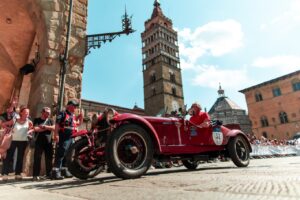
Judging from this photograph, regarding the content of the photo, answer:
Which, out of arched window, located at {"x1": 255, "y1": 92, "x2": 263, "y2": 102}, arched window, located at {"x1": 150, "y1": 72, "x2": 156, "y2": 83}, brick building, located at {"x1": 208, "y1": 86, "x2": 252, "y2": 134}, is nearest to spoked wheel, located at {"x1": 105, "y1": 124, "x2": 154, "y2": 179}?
arched window, located at {"x1": 255, "y1": 92, "x2": 263, "y2": 102}

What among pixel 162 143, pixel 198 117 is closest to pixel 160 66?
pixel 198 117

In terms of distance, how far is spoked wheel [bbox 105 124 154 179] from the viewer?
291cm

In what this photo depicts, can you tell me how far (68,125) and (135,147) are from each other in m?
1.76

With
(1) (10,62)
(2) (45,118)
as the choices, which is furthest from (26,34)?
(2) (45,118)

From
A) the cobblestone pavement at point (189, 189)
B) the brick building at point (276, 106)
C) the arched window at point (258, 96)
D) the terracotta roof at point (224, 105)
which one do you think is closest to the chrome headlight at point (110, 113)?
the cobblestone pavement at point (189, 189)

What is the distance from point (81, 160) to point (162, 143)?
4.19 ft

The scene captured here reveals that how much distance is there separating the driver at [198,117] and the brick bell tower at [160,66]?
47564 mm

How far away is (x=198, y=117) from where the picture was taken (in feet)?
15.1

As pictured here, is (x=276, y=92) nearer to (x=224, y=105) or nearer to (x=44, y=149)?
(x=224, y=105)

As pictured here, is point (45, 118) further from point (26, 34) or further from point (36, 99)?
point (26, 34)

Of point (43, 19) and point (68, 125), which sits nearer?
point (68, 125)

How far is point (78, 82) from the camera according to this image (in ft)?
19.8

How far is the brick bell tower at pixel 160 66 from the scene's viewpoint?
182ft

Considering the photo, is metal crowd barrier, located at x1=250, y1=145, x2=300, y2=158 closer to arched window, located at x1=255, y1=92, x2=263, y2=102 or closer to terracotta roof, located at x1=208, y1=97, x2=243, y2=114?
arched window, located at x1=255, y1=92, x2=263, y2=102
